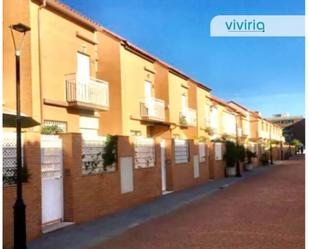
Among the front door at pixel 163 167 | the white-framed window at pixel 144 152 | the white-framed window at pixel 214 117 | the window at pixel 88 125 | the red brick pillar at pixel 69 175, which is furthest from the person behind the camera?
the white-framed window at pixel 214 117

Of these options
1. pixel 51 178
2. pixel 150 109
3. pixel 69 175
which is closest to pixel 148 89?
pixel 150 109

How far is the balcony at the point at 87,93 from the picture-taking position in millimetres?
17500

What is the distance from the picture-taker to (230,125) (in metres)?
45.5

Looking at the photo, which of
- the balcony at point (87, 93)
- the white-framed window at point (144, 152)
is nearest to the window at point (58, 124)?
the balcony at point (87, 93)

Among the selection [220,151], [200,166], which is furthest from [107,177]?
[220,151]

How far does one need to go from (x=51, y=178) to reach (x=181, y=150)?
11.0 m

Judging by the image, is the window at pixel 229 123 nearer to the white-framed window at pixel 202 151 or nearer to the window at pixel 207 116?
the window at pixel 207 116

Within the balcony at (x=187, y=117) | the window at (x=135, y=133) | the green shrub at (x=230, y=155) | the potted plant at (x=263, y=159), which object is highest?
the balcony at (x=187, y=117)

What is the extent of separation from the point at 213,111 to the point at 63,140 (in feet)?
91.4

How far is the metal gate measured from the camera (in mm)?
10438

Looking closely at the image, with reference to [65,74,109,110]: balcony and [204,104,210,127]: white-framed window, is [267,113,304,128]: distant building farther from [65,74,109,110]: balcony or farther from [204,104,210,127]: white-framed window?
[65,74,109,110]: balcony

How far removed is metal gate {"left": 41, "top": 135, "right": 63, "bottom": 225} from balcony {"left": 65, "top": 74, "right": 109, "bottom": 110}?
257 inches

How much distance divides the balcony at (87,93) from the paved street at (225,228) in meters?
5.91

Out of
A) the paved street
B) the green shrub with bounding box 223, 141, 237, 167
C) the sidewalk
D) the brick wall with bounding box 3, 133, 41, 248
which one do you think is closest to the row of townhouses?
the brick wall with bounding box 3, 133, 41, 248
